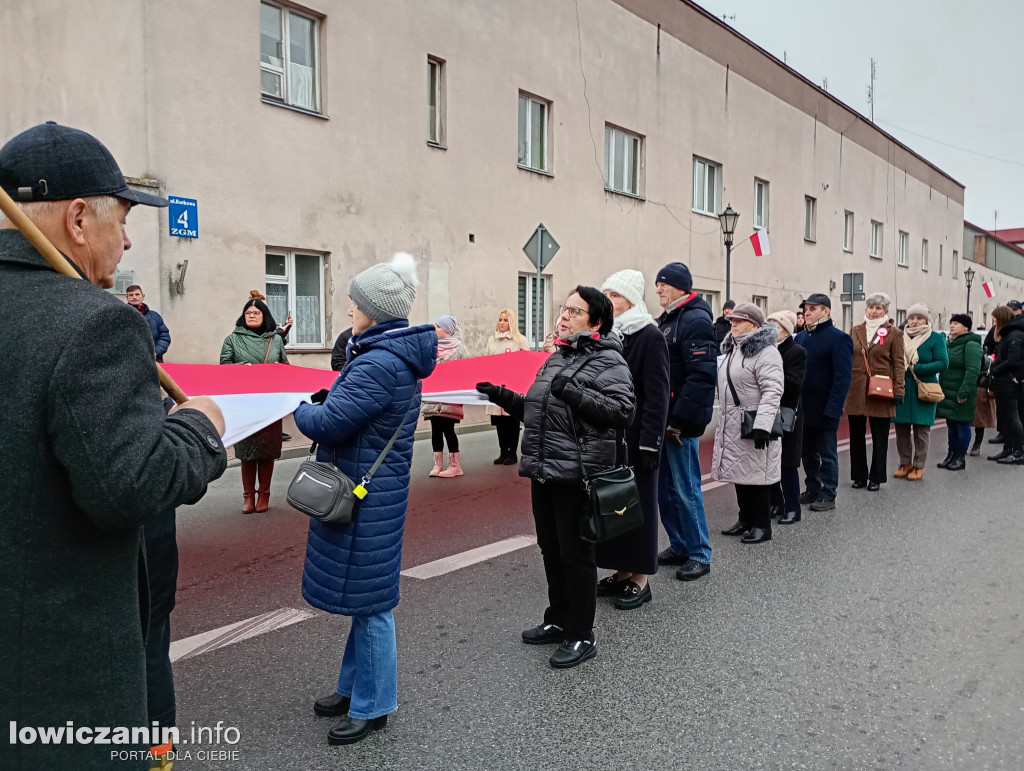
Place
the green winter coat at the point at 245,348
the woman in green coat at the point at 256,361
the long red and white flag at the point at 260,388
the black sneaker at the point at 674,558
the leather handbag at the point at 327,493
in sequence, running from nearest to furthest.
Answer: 1. the leather handbag at the point at 327,493
2. the long red and white flag at the point at 260,388
3. the black sneaker at the point at 674,558
4. the woman in green coat at the point at 256,361
5. the green winter coat at the point at 245,348

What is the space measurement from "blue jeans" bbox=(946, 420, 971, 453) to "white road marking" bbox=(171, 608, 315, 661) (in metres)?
8.74

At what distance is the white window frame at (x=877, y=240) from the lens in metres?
32.3

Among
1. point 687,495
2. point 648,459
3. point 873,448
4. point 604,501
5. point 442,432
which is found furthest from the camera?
point 442,432

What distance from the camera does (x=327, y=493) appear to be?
309 centimetres

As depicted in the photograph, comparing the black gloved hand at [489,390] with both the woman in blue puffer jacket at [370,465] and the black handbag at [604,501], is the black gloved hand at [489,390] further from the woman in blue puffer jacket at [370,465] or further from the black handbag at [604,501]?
the woman in blue puffer jacket at [370,465]

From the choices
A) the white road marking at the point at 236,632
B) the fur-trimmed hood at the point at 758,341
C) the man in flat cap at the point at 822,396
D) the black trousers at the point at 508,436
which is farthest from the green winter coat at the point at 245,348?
the man in flat cap at the point at 822,396

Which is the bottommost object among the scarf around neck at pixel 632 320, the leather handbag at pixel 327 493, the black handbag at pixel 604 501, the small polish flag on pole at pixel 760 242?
the black handbag at pixel 604 501

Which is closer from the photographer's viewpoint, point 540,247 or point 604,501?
point 604,501

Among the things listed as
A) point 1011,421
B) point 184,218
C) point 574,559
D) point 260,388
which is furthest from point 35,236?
point 1011,421

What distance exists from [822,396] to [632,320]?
3.77m

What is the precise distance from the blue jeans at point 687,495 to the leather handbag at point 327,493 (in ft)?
9.39

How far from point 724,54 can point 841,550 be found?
19.1m

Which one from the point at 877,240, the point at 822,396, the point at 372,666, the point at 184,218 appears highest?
the point at 877,240

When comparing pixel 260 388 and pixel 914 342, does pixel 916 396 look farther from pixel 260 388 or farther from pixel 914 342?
pixel 260 388
